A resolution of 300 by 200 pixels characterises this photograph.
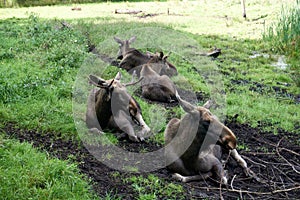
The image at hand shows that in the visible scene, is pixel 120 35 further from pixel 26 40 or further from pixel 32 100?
pixel 32 100

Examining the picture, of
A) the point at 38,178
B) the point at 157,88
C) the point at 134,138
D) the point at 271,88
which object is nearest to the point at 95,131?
the point at 134,138

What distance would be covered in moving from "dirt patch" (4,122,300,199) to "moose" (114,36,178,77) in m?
3.30

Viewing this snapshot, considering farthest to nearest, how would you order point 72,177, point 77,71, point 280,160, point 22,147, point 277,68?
point 277,68 → point 77,71 → point 280,160 → point 22,147 → point 72,177

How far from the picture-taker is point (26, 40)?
1123 centimetres

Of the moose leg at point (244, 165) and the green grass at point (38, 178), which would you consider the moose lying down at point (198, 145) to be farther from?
the green grass at point (38, 178)

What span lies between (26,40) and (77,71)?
292 centimetres

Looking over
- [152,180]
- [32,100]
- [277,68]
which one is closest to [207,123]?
[152,180]

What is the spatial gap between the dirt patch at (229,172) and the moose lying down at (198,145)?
0.11 metres

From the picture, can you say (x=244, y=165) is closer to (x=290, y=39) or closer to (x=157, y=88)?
(x=157, y=88)

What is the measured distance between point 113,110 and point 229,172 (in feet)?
6.02

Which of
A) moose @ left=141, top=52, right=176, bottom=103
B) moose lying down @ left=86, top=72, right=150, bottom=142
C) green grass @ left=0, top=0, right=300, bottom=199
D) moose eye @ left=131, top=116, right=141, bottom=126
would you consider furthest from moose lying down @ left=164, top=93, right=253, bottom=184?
moose @ left=141, top=52, right=176, bottom=103

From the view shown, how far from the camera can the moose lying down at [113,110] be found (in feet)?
20.2

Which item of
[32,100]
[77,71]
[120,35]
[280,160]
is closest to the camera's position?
[280,160]

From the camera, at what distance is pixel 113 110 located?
20.6 ft
